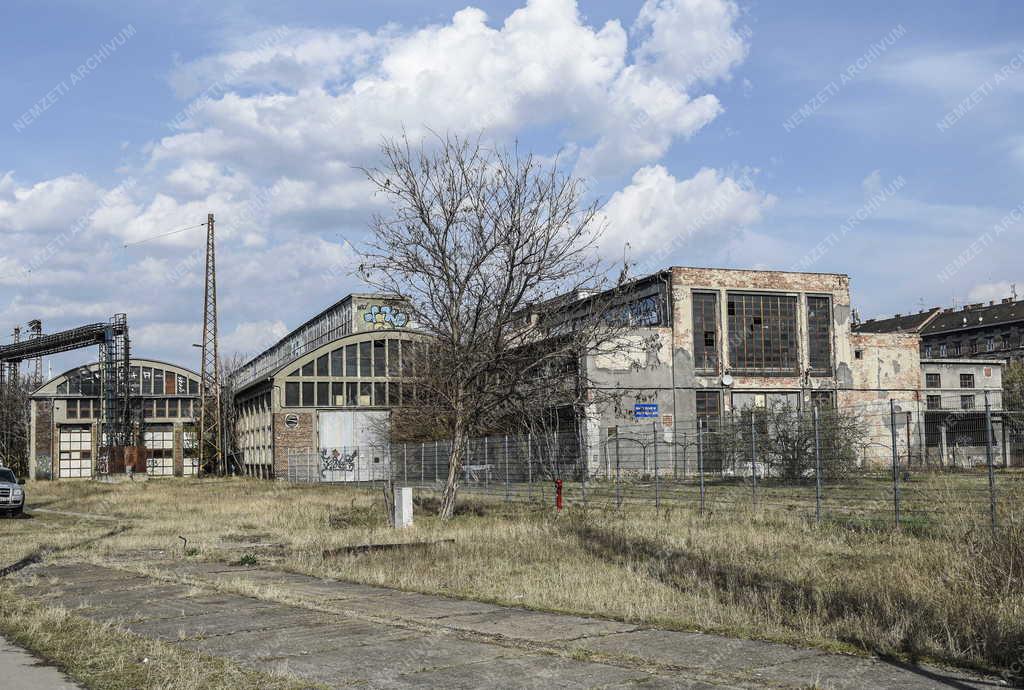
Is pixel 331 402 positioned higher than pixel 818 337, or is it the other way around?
pixel 818 337

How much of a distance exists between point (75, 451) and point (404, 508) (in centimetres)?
6012

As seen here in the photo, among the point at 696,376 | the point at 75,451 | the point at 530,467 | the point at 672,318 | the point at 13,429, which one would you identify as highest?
the point at 672,318

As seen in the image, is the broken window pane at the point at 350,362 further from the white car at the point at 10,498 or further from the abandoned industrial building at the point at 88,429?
the white car at the point at 10,498

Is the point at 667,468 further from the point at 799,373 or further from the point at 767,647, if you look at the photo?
the point at 799,373

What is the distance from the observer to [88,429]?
73.4 meters

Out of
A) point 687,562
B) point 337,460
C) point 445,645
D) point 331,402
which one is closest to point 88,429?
point 331,402

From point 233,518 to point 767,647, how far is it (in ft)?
67.0

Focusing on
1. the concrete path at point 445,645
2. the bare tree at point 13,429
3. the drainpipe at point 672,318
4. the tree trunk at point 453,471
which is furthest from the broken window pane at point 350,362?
the concrete path at point 445,645

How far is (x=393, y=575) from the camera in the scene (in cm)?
1313

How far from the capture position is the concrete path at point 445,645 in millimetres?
7113

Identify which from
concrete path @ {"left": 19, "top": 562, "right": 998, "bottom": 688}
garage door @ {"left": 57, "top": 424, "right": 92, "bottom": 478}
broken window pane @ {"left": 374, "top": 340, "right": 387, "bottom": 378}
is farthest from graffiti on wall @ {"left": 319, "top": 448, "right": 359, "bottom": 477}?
concrete path @ {"left": 19, "top": 562, "right": 998, "bottom": 688}

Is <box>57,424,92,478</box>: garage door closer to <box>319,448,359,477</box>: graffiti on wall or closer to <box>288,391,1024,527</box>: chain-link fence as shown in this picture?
<box>319,448,359,477</box>: graffiti on wall

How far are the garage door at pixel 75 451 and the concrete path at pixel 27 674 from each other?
69.5m

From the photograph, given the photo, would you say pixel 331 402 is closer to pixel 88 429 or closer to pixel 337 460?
pixel 337 460
